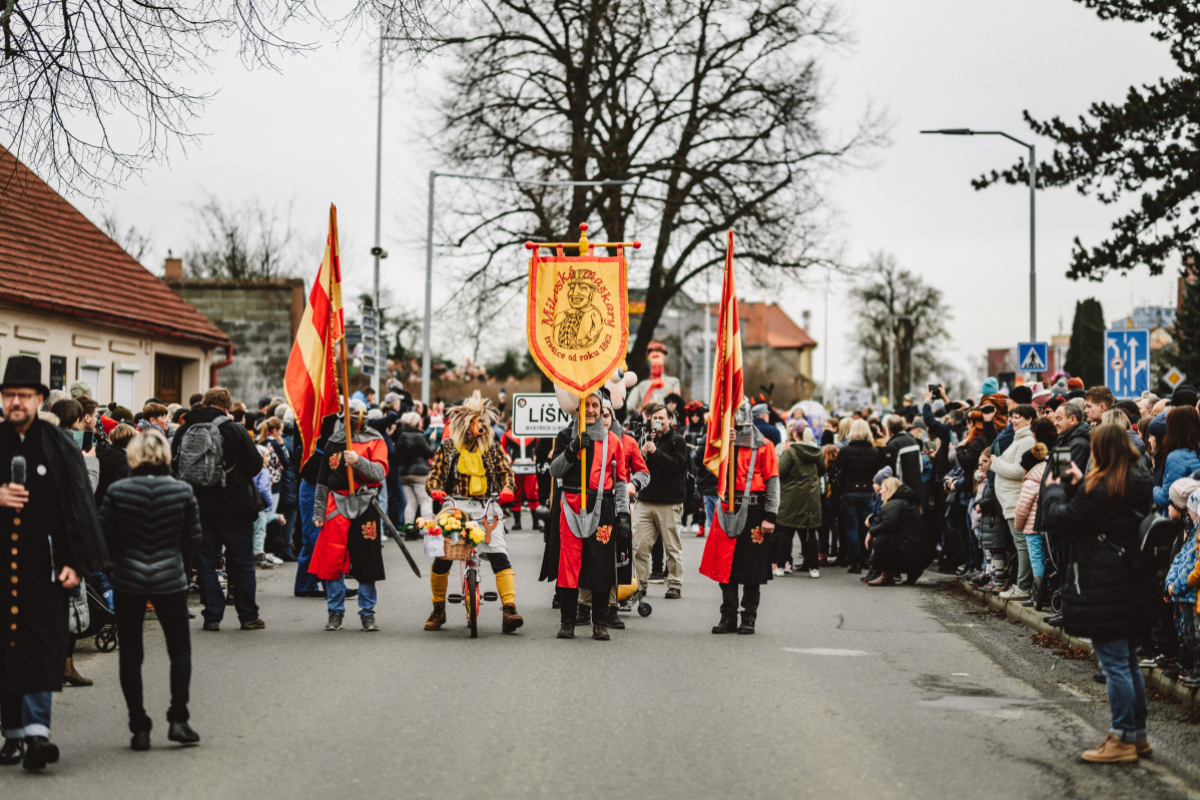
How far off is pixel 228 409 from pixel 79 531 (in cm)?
481

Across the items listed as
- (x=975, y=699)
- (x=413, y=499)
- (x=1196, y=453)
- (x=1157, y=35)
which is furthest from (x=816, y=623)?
(x=1157, y=35)

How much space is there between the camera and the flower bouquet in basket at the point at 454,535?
1040 cm

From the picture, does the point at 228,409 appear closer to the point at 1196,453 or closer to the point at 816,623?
the point at 816,623

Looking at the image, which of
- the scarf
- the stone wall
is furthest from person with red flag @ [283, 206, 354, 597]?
the stone wall

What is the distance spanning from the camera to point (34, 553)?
21.1 ft

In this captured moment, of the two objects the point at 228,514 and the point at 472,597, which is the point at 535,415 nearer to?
the point at 228,514

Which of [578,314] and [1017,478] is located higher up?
[578,314]

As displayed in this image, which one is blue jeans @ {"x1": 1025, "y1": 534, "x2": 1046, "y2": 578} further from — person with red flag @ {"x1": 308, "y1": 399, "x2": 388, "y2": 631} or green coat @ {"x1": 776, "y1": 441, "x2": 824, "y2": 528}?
person with red flag @ {"x1": 308, "y1": 399, "x2": 388, "y2": 631}

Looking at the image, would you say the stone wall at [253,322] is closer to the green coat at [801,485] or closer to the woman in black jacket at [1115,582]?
the green coat at [801,485]

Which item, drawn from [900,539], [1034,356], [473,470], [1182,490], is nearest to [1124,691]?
[1182,490]

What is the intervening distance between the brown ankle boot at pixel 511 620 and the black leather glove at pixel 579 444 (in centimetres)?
132

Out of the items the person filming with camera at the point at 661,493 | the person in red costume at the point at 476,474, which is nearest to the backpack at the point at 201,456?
the person in red costume at the point at 476,474

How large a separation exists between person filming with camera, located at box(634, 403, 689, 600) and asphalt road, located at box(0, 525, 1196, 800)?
5.99 feet

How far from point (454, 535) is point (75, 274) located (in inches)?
661
